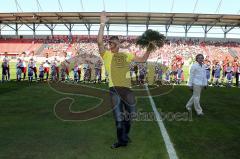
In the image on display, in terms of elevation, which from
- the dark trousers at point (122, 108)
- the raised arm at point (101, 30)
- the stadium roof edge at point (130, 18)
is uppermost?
the stadium roof edge at point (130, 18)

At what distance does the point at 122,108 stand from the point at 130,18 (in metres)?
57.3

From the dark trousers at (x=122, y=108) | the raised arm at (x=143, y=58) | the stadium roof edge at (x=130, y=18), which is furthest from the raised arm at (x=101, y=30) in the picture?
the stadium roof edge at (x=130, y=18)

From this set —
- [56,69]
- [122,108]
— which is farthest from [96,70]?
[122,108]

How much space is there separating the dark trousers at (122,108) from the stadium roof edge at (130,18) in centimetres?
5179

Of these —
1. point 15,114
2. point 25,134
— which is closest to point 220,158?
point 25,134

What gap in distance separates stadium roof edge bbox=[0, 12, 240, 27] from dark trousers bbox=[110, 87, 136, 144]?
51.8 meters

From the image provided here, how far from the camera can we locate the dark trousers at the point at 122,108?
290 inches

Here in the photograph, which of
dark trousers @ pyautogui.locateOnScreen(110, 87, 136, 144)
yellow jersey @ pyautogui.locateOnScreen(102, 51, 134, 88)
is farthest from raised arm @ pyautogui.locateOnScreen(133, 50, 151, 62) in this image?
dark trousers @ pyautogui.locateOnScreen(110, 87, 136, 144)

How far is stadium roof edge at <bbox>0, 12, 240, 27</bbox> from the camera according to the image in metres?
59.6

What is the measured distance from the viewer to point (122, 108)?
7461 millimetres

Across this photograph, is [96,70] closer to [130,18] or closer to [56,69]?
[56,69]

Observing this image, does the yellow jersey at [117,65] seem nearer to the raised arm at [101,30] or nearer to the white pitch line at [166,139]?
the raised arm at [101,30]

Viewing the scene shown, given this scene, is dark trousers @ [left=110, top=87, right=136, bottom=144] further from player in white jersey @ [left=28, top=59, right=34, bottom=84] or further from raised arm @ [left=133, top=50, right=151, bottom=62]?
player in white jersey @ [left=28, top=59, right=34, bottom=84]

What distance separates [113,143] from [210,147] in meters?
1.95
